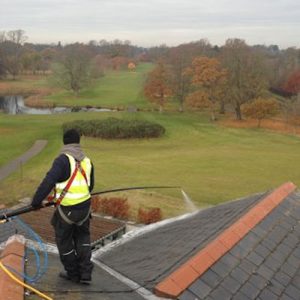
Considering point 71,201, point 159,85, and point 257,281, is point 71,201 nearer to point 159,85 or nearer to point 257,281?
point 257,281

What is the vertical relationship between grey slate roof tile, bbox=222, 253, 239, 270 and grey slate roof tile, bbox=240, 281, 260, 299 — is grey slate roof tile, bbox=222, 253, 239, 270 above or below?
above

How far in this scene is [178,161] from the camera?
36.5 metres

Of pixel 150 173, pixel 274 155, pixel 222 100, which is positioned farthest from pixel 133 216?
pixel 222 100

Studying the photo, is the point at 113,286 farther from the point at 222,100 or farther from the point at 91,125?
the point at 222,100

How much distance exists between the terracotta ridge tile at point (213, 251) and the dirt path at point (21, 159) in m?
26.4

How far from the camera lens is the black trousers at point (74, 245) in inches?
234

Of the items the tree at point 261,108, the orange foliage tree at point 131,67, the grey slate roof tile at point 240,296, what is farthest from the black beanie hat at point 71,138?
the orange foliage tree at point 131,67

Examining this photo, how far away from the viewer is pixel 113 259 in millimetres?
8008

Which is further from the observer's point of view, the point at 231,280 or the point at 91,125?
the point at 91,125

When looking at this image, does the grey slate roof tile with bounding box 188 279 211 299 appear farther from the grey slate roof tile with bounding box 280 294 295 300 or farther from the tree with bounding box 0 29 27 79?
the tree with bounding box 0 29 27 79

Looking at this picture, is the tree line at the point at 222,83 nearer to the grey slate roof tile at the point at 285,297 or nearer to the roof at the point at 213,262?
the roof at the point at 213,262

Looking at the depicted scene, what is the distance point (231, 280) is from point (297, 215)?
118 inches

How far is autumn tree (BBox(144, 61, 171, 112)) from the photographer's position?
6438 cm

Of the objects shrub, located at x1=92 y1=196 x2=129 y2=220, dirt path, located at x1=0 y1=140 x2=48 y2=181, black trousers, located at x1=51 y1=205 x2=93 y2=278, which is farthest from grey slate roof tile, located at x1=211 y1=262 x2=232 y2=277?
dirt path, located at x1=0 y1=140 x2=48 y2=181
